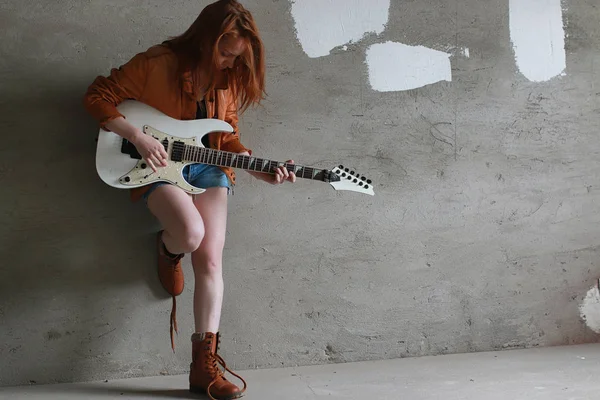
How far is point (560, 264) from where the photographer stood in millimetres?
3174

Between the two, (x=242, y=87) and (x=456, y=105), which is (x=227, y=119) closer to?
(x=242, y=87)

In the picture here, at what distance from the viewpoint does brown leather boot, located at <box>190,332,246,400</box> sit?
7.97ft

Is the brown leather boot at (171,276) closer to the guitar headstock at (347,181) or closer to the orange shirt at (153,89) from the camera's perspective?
the orange shirt at (153,89)

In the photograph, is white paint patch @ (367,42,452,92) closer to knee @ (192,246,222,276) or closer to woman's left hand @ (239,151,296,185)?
woman's left hand @ (239,151,296,185)

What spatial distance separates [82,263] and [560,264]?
6.76 feet

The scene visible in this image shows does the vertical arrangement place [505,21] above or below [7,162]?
above

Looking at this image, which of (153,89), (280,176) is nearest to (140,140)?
(153,89)

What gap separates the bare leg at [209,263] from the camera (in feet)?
8.36

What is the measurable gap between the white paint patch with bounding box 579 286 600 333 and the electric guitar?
1.64m

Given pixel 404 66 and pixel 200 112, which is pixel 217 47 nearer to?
pixel 200 112

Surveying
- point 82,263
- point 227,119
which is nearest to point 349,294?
point 227,119

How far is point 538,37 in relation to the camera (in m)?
3.12

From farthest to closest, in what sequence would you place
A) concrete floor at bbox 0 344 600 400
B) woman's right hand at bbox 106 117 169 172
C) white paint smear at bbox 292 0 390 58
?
1. white paint smear at bbox 292 0 390 58
2. concrete floor at bbox 0 344 600 400
3. woman's right hand at bbox 106 117 169 172

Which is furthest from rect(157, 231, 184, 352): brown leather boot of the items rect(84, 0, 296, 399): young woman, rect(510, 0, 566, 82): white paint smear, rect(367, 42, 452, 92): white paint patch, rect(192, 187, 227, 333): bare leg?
rect(510, 0, 566, 82): white paint smear
